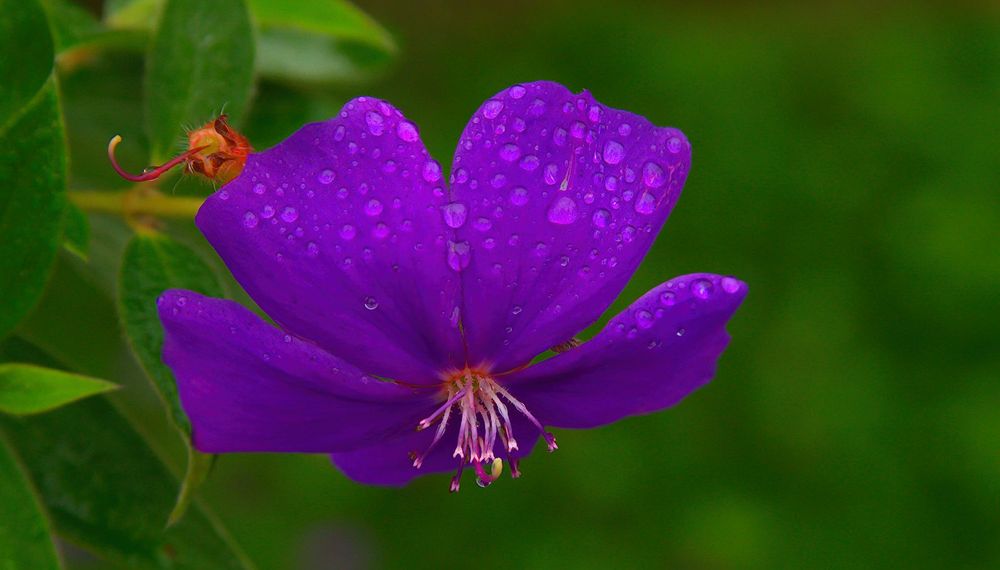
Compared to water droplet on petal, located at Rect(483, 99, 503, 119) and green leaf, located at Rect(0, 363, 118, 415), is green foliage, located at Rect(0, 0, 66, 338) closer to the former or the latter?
green leaf, located at Rect(0, 363, 118, 415)

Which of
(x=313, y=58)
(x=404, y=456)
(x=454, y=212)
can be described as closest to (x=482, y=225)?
(x=454, y=212)

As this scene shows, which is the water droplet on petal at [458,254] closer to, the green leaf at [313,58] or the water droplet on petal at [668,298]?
the water droplet on petal at [668,298]

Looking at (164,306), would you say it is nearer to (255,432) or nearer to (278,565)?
(255,432)

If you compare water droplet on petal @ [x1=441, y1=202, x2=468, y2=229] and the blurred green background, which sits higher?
water droplet on petal @ [x1=441, y1=202, x2=468, y2=229]

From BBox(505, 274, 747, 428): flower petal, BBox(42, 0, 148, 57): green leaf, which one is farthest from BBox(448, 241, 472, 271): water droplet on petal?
BBox(42, 0, 148, 57): green leaf

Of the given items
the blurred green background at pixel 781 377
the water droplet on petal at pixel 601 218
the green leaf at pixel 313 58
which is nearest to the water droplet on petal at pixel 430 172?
the water droplet on petal at pixel 601 218

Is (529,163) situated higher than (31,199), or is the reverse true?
(529,163)

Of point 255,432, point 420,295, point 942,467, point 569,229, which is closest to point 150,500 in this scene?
point 255,432

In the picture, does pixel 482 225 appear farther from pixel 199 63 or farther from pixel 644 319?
pixel 199 63
